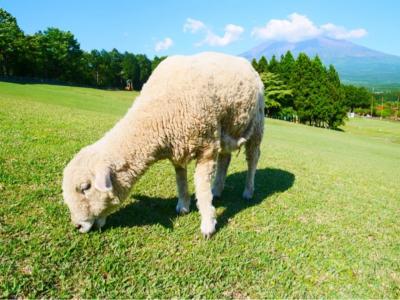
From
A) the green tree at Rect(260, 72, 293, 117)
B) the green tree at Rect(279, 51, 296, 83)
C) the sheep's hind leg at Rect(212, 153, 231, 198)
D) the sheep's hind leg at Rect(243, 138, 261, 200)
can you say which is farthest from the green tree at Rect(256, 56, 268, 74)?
the sheep's hind leg at Rect(212, 153, 231, 198)

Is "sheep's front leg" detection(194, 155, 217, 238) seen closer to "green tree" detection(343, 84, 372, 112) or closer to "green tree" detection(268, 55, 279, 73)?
"green tree" detection(268, 55, 279, 73)

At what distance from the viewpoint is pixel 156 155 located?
16.0 ft

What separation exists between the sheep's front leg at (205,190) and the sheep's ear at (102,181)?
1487mm

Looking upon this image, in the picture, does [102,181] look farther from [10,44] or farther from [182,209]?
[10,44]

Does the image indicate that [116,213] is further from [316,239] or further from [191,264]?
[316,239]

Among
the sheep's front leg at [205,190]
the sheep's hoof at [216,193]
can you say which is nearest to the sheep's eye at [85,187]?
the sheep's front leg at [205,190]

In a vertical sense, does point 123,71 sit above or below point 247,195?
above

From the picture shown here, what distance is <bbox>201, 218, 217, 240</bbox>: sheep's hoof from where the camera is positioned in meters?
5.11

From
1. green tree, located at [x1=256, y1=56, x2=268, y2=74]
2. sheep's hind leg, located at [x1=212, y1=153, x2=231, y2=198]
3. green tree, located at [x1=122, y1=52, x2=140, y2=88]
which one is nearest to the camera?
sheep's hind leg, located at [x1=212, y1=153, x2=231, y2=198]

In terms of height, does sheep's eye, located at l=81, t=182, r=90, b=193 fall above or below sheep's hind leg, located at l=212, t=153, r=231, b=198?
above

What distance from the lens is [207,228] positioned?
513cm

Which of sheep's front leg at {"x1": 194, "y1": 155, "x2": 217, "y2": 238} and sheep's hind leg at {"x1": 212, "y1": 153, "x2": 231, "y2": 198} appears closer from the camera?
sheep's front leg at {"x1": 194, "y1": 155, "x2": 217, "y2": 238}

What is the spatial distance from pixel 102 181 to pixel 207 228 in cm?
183

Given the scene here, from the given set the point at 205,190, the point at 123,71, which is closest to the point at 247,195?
the point at 205,190
